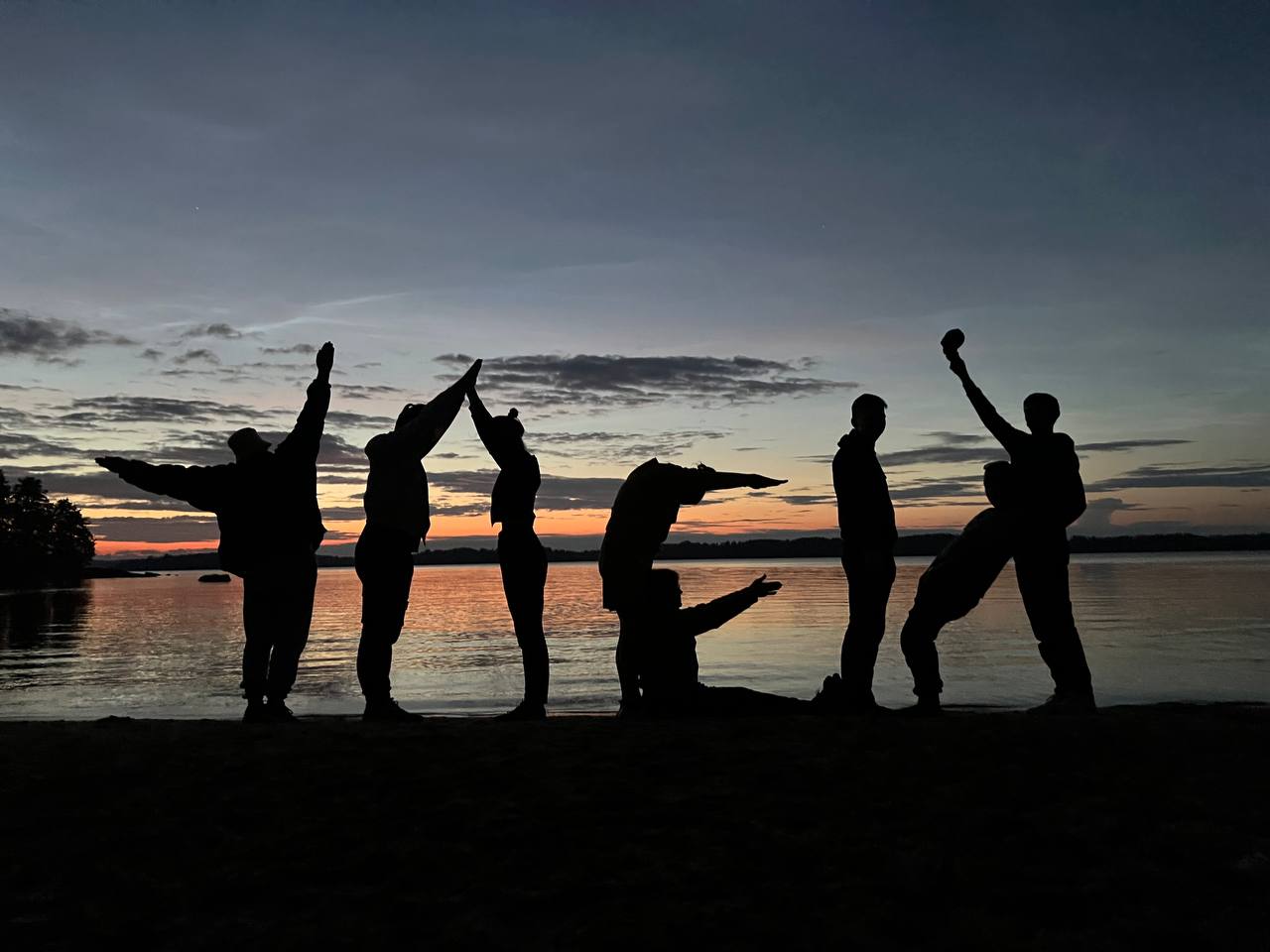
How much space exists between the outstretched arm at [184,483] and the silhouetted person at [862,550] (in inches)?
181

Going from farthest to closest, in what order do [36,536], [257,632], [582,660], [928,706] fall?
[36,536], [582,660], [257,632], [928,706]

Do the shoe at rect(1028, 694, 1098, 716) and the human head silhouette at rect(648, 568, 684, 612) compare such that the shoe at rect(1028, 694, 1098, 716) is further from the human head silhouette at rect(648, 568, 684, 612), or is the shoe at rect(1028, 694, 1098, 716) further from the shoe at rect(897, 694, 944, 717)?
the human head silhouette at rect(648, 568, 684, 612)

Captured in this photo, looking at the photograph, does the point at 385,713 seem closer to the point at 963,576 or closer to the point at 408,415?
the point at 408,415

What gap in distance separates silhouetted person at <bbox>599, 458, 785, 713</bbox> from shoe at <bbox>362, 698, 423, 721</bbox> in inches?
64.9

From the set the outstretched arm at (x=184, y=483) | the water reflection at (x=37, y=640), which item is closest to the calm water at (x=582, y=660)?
the water reflection at (x=37, y=640)

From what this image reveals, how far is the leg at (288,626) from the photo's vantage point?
21.1 feet

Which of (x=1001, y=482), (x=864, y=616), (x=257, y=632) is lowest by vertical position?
(x=257, y=632)

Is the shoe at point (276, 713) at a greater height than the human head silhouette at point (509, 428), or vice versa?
the human head silhouette at point (509, 428)

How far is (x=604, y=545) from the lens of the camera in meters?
6.46

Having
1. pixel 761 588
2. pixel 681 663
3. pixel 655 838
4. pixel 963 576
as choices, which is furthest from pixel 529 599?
pixel 655 838

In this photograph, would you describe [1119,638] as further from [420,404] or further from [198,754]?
[198,754]

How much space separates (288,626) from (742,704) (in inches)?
134

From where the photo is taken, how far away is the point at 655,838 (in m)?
3.43

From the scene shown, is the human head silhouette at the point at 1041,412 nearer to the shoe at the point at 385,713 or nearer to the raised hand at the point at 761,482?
the raised hand at the point at 761,482
